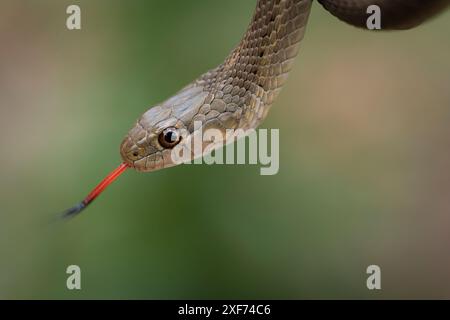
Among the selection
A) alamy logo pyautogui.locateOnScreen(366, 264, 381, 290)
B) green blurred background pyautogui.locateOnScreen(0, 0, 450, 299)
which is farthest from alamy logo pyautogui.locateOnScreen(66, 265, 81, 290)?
alamy logo pyautogui.locateOnScreen(366, 264, 381, 290)

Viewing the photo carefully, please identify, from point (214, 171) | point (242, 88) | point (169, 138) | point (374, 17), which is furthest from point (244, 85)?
point (214, 171)

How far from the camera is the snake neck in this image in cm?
158

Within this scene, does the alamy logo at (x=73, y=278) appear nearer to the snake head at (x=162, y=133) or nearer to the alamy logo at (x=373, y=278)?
the snake head at (x=162, y=133)

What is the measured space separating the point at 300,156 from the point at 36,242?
1.19 m

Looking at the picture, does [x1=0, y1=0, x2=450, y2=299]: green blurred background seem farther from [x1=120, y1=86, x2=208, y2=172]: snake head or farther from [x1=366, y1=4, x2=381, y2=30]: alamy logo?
[x1=366, y1=4, x2=381, y2=30]: alamy logo

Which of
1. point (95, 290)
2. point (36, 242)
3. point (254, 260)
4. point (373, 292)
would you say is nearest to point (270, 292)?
point (254, 260)

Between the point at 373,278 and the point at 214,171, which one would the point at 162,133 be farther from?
the point at 373,278

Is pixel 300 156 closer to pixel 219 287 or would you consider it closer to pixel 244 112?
pixel 219 287

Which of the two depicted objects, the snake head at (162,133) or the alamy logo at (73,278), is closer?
the snake head at (162,133)

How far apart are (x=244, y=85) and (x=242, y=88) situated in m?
0.01

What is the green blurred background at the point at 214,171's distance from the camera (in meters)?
2.77

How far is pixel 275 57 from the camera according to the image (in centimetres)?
163

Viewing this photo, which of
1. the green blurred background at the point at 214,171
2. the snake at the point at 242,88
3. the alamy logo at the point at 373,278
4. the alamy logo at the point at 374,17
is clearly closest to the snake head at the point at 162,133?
the snake at the point at 242,88

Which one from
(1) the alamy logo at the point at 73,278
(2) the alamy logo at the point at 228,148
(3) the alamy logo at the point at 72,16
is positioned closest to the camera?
(2) the alamy logo at the point at 228,148
